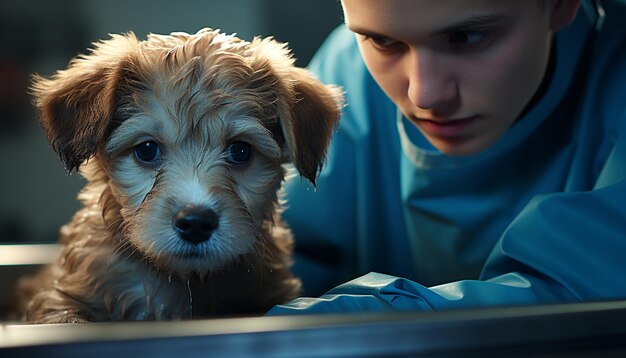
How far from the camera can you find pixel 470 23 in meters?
1.45

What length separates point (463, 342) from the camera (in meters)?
1.01

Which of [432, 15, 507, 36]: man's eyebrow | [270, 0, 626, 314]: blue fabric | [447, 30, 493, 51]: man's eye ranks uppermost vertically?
[432, 15, 507, 36]: man's eyebrow

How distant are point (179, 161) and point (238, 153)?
0.12 meters

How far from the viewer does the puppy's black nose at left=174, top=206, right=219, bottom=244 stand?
1.34 m

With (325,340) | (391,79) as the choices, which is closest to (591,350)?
(325,340)

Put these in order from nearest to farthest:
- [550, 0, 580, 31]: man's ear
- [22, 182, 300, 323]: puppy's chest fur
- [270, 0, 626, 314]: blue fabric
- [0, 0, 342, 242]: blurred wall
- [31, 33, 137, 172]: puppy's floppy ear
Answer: [270, 0, 626, 314]: blue fabric → [31, 33, 137, 172]: puppy's floppy ear → [22, 182, 300, 323]: puppy's chest fur → [550, 0, 580, 31]: man's ear → [0, 0, 342, 242]: blurred wall

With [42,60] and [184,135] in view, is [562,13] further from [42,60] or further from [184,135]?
[42,60]

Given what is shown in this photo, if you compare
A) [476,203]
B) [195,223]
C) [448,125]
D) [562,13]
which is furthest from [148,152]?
[562,13]

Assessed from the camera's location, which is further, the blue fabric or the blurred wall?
the blurred wall

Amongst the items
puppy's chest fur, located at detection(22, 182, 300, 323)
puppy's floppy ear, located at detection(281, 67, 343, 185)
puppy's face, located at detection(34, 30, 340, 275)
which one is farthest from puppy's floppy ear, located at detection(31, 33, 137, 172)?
puppy's floppy ear, located at detection(281, 67, 343, 185)

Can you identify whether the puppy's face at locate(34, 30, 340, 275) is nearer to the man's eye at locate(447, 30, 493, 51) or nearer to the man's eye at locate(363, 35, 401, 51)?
the man's eye at locate(363, 35, 401, 51)

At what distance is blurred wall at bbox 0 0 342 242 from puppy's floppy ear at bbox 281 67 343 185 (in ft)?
1.92

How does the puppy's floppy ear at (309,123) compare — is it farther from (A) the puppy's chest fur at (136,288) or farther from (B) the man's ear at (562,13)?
(B) the man's ear at (562,13)

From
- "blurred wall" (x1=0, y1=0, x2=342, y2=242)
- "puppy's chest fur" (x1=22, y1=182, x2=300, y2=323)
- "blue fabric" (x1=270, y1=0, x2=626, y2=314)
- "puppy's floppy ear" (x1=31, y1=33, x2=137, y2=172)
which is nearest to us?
"blue fabric" (x1=270, y1=0, x2=626, y2=314)
